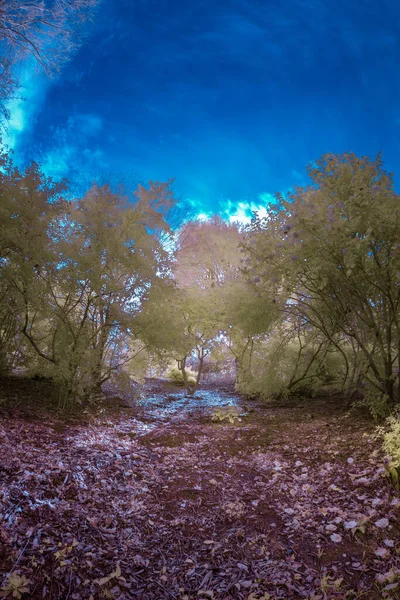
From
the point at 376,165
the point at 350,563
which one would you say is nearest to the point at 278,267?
the point at 376,165

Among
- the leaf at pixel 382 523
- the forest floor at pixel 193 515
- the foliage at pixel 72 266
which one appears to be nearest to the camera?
the forest floor at pixel 193 515

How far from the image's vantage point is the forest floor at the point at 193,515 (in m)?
2.08

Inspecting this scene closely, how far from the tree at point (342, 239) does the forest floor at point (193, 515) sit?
6.79 ft

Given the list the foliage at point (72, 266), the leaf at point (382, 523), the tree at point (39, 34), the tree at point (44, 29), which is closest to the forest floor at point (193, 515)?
the leaf at point (382, 523)

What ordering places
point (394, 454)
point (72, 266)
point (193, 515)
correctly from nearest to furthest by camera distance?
point (193, 515)
point (394, 454)
point (72, 266)

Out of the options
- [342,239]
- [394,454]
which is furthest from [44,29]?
[394,454]

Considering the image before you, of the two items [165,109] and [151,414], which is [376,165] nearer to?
[151,414]

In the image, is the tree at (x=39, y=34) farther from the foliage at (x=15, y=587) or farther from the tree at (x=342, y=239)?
the foliage at (x=15, y=587)

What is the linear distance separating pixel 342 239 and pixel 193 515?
11.5ft

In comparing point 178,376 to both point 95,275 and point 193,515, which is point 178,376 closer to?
point 95,275

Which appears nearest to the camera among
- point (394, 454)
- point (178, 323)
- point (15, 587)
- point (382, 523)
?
point (15, 587)

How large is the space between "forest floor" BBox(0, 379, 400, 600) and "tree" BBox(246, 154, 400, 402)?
6.79 ft

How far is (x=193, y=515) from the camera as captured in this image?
3.03m

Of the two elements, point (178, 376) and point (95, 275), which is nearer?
point (95, 275)
